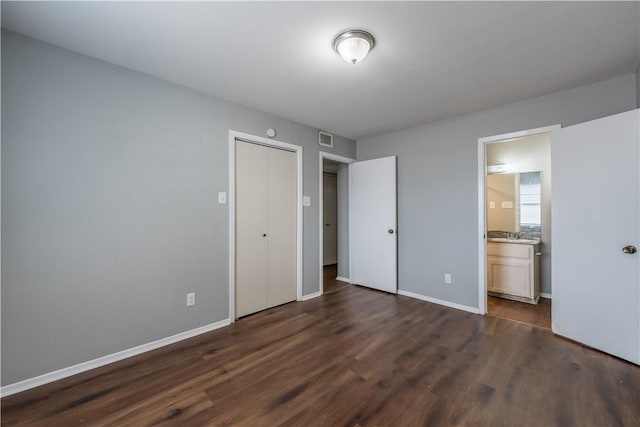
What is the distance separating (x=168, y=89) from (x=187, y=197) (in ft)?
3.44

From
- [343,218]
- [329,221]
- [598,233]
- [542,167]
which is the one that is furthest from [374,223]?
[542,167]

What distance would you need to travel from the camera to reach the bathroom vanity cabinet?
3557 mm

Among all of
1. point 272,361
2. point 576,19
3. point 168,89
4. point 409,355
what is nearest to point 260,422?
point 272,361

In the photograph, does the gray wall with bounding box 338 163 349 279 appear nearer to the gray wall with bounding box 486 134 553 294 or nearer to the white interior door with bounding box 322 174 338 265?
the white interior door with bounding box 322 174 338 265

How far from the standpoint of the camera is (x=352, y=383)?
1.91m

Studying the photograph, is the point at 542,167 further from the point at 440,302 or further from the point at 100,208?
the point at 100,208

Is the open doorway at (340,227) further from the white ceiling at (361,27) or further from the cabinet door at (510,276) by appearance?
the cabinet door at (510,276)

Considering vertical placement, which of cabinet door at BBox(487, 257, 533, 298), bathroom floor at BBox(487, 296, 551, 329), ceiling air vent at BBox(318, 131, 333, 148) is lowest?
bathroom floor at BBox(487, 296, 551, 329)

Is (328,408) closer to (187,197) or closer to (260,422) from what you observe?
(260,422)

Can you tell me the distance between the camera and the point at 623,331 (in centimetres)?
218

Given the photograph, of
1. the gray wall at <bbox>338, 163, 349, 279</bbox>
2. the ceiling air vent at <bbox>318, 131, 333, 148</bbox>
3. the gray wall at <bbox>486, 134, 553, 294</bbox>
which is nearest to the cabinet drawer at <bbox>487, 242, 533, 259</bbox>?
the gray wall at <bbox>486, 134, 553, 294</bbox>

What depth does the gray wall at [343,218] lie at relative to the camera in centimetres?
473

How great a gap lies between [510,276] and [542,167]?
169 centimetres

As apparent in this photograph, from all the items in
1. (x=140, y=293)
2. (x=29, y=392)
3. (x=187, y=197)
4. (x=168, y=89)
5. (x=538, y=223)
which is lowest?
(x=29, y=392)
